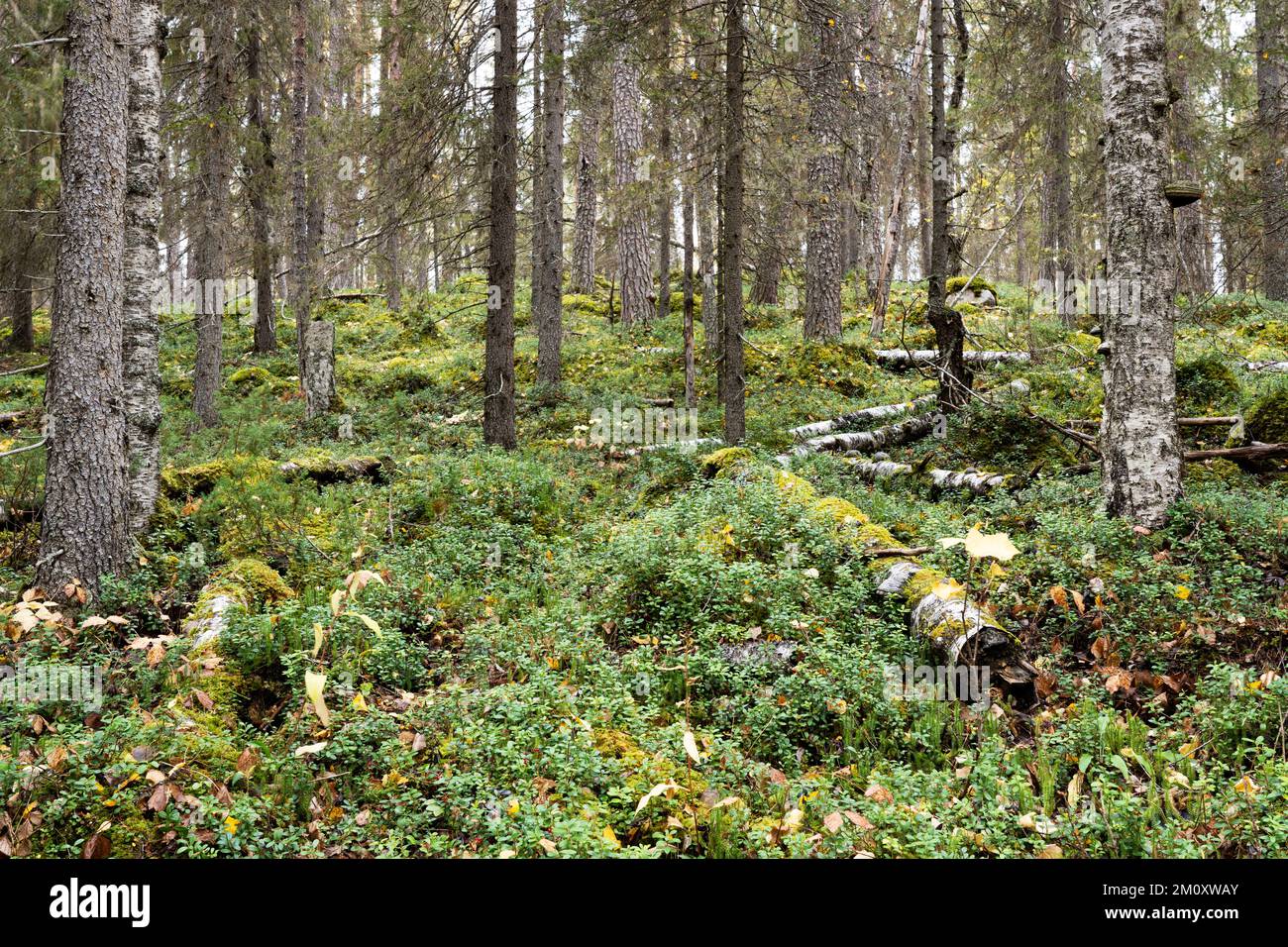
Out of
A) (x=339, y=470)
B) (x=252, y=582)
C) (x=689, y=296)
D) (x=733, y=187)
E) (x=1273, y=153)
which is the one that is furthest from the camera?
(x=689, y=296)

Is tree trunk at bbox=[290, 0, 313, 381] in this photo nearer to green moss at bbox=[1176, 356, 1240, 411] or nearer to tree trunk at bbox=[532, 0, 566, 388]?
tree trunk at bbox=[532, 0, 566, 388]

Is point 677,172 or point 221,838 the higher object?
point 677,172

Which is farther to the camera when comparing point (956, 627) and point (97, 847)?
point (956, 627)

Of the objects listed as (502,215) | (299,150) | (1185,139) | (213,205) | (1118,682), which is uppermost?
(1185,139)

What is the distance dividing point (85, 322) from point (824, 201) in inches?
421

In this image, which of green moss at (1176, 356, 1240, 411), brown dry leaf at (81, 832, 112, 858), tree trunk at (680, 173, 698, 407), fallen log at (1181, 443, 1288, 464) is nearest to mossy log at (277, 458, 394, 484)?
tree trunk at (680, 173, 698, 407)

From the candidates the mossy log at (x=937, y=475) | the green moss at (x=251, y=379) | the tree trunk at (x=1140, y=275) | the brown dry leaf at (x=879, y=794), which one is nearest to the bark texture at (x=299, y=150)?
the green moss at (x=251, y=379)

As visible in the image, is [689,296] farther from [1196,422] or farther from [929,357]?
[1196,422]

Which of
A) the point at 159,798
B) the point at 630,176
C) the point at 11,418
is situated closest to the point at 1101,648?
the point at 159,798

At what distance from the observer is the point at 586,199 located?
22422mm
